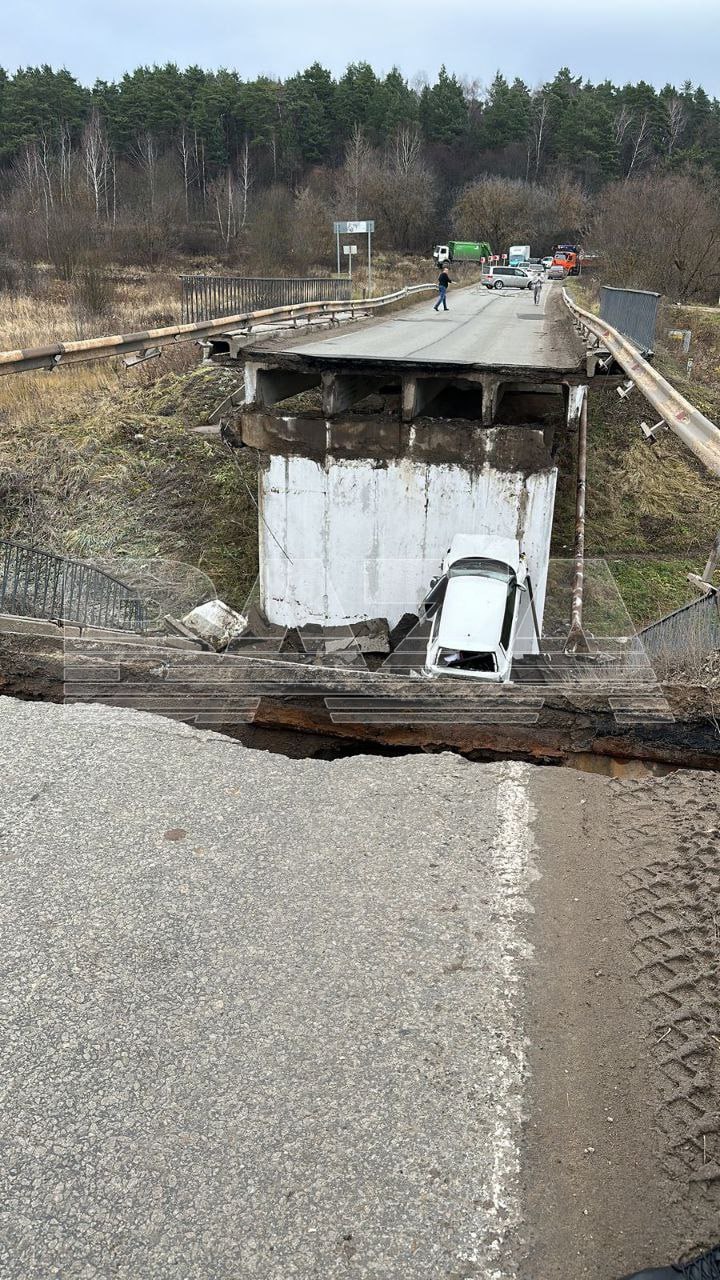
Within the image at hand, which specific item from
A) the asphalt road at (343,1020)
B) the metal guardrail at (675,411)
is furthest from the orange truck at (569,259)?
the asphalt road at (343,1020)

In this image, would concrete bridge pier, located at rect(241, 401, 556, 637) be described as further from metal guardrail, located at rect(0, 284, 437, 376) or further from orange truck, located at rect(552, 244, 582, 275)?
orange truck, located at rect(552, 244, 582, 275)

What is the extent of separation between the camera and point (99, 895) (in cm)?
464

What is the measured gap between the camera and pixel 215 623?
11.4 metres

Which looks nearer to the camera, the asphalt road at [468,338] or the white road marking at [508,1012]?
the white road marking at [508,1012]

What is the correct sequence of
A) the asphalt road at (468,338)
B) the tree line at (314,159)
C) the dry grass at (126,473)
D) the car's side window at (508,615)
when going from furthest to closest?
the tree line at (314,159)
the dry grass at (126,473)
the asphalt road at (468,338)
the car's side window at (508,615)

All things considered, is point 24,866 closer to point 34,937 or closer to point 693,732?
point 34,937

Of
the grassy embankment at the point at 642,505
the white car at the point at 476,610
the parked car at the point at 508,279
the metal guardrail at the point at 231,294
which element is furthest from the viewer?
the parked car at the point at 508,279

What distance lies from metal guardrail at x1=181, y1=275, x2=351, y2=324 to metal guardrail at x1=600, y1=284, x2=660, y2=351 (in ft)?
Result: 27.7

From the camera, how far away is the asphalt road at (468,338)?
13.3 metres

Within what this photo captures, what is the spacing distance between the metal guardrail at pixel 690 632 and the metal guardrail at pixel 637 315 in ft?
33.5

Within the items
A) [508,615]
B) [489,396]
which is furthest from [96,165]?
[508,615]

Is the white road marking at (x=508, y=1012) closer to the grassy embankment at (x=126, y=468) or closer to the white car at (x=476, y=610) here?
the white car at (x=476, y=610)

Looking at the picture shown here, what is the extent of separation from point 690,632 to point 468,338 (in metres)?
12.2

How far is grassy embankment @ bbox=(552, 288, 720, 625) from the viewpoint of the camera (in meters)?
14.7
